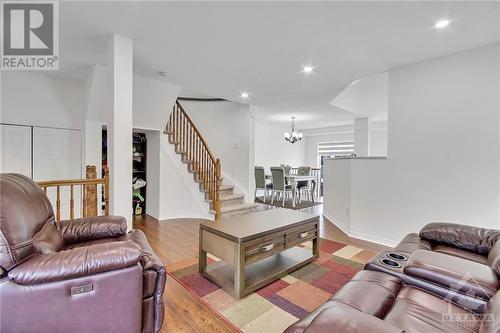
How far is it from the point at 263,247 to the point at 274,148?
685 cm

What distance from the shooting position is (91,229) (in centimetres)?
203

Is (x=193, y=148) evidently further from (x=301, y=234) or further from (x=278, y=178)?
(x=301, y=234)

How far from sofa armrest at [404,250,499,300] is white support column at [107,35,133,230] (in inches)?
104

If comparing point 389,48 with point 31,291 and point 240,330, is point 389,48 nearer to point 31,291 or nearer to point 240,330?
point 240,330

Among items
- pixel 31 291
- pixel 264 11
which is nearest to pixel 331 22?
pixel 264 11

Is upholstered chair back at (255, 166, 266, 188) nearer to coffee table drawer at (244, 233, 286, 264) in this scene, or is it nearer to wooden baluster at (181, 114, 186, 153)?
wooden baluster at (181, 114, 186, 153)

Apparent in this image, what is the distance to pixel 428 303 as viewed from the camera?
127 cm

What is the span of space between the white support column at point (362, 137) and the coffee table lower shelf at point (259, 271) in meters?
4.74

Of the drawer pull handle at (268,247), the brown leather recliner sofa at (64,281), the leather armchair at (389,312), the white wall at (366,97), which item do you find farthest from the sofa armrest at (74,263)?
the white wall at (366,97)

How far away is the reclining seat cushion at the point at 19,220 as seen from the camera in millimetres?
1264

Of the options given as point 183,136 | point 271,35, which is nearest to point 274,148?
point 183,136

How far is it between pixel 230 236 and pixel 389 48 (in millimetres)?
2734

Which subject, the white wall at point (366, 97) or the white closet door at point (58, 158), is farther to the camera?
the white wall at point (366, 97)

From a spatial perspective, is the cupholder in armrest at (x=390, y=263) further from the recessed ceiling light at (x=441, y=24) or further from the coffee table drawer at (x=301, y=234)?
the recessed ceiling light at (x=441, y=24)
